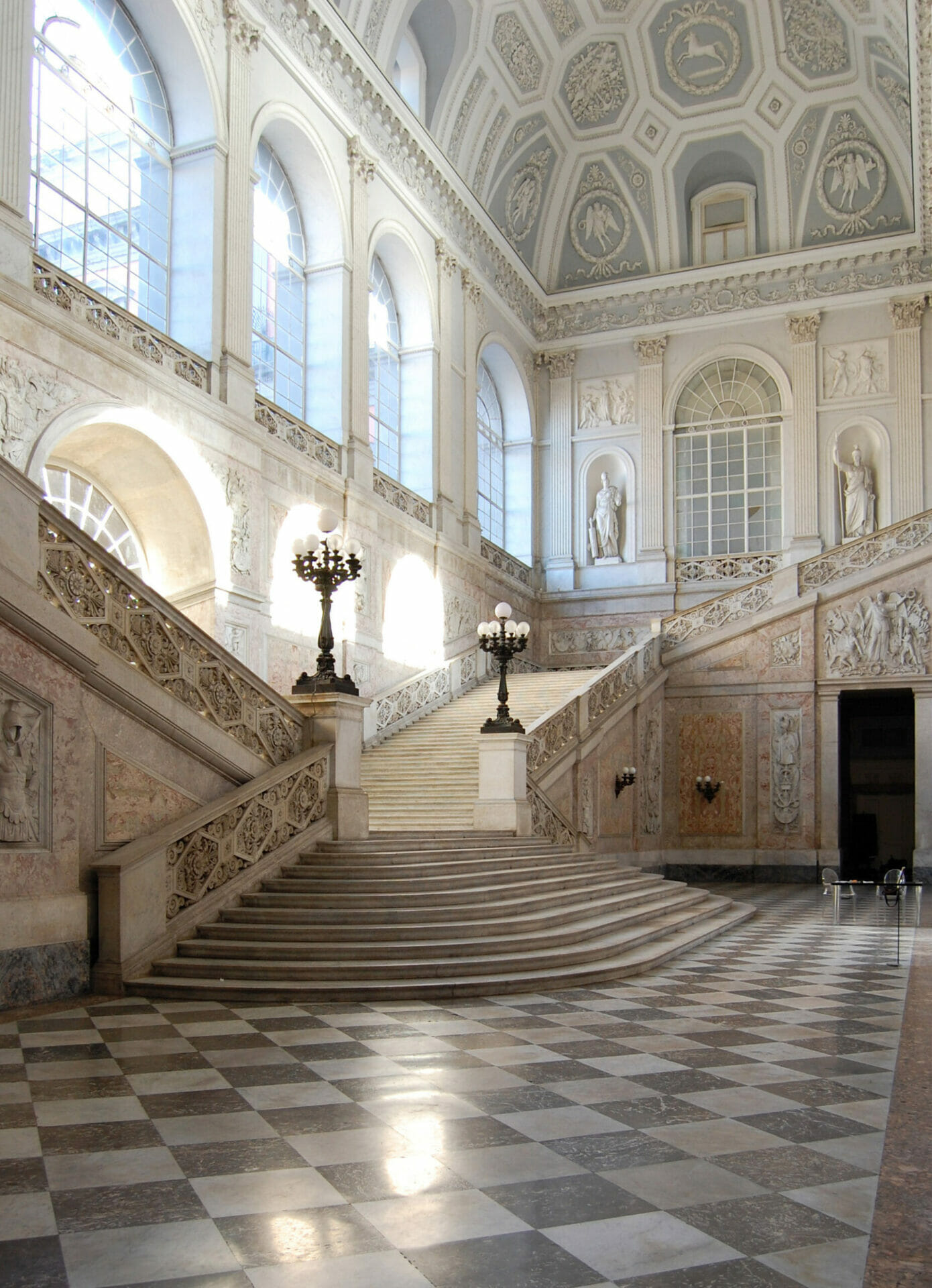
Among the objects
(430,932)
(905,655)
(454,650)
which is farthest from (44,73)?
(905,655)

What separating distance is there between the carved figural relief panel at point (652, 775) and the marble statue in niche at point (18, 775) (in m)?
13.8

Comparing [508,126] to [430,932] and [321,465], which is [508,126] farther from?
[430,932]

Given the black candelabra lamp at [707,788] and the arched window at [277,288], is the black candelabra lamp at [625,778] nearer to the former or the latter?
the black candelabra lamp at [707,788]

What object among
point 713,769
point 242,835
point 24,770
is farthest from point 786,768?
point 24,770

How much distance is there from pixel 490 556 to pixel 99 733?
57.1 feet

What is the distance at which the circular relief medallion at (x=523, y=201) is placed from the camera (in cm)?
2648

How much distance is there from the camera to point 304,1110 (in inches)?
190

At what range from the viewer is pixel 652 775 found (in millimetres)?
20641

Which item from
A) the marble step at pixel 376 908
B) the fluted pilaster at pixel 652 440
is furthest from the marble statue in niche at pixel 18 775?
the fluted pilaster at pixel 652 440

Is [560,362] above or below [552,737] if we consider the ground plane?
above

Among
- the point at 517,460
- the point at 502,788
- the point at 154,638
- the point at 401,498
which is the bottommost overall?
the point at 502,788

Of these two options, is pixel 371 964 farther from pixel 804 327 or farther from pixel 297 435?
pixel 804 327

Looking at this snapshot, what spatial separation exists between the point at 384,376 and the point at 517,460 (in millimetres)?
6706

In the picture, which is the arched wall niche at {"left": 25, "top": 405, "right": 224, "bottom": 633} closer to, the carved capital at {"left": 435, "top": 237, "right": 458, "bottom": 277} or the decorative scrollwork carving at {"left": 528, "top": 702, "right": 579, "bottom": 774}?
the decorative scrollwork carving at {"left": 528, "top": 702, "right": 579, "bottom": 774}
